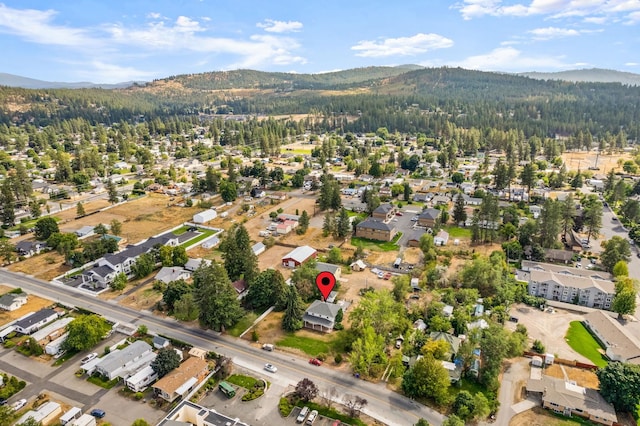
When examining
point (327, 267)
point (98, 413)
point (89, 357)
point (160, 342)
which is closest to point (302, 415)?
point (98, 413)

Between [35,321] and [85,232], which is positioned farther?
[85,232]

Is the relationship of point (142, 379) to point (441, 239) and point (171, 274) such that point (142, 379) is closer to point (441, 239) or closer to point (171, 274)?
point (171, 274)

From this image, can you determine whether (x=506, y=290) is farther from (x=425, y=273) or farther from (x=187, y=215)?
(x=187, y=215)

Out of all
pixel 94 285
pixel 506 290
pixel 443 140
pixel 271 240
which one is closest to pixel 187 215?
pixel 271 240

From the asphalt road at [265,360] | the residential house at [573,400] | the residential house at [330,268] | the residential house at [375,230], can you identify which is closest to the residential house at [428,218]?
the residential house at [375,230]

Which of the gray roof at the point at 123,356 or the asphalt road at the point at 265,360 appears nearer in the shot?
the asphalt road at the point at 265,360

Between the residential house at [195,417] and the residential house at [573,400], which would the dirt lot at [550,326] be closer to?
the residential house at [573,400]

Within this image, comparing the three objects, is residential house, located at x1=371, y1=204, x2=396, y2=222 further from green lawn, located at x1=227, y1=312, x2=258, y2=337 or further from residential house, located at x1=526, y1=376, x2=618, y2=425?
residential house, located at x1=526, y1=376, x2=618, y2=425
